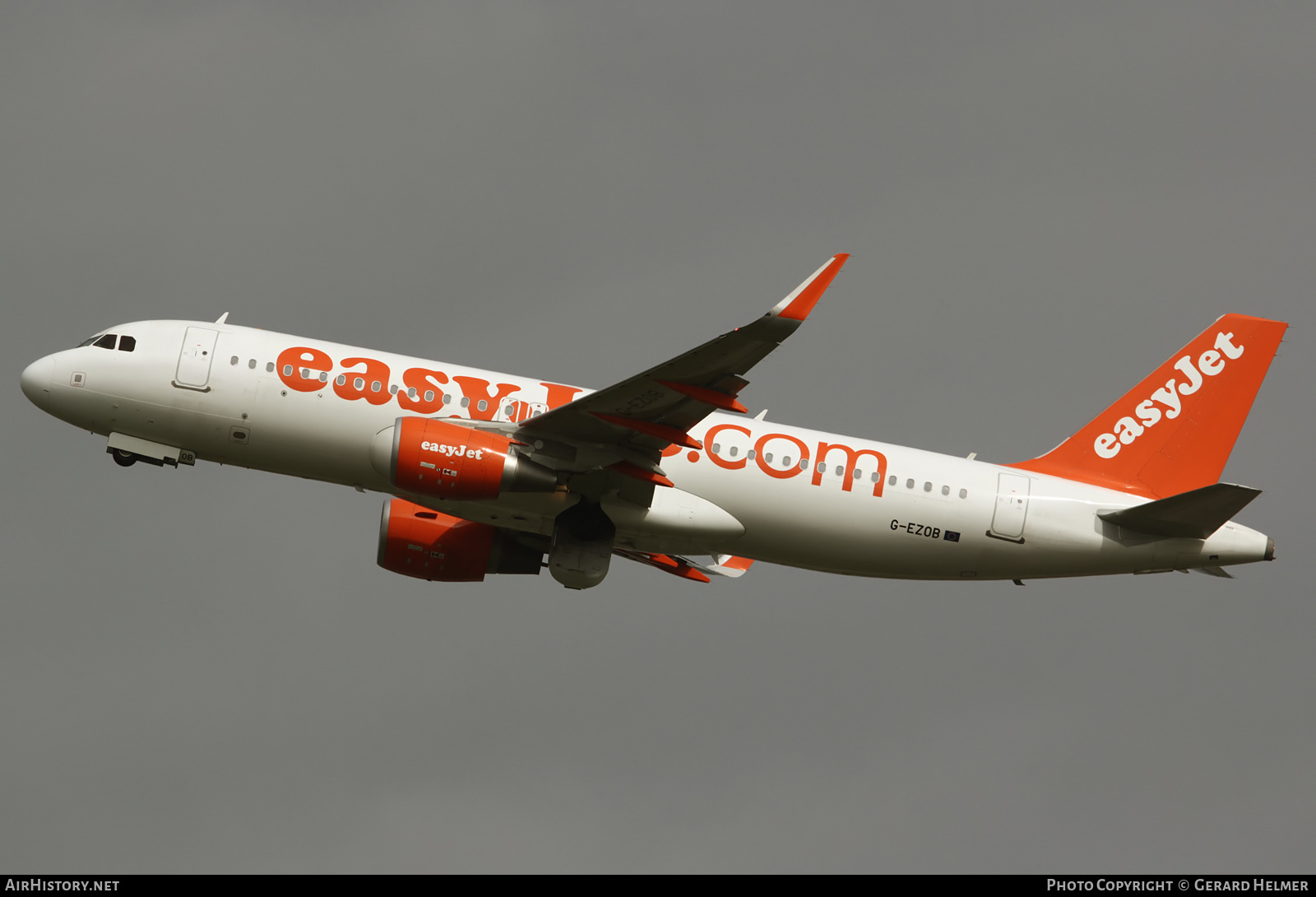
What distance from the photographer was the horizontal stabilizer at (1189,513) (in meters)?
34.5

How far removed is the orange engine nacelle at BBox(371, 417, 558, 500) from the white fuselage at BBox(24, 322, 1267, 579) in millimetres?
1024

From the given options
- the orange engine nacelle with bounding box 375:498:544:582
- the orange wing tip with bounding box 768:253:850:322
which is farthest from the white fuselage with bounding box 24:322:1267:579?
the orange wing tip with bounding box 768:253:850:322

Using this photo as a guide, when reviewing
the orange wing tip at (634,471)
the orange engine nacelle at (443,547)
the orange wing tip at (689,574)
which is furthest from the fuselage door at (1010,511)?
the orange engine nacelle at (443,547)

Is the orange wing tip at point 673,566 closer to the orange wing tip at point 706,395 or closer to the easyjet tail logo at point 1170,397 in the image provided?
the orange wing tip at point 706,395

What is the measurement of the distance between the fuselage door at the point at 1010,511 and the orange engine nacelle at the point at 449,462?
39.1 feet

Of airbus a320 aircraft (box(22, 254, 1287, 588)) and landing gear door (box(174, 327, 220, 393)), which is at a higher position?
landing gear door (box(174, 327, 220, 393))

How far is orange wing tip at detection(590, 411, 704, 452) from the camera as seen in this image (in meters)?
33.2

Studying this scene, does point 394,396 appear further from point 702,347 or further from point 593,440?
point 702,347

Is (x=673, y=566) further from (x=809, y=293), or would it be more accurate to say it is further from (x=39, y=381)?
(x=39, y=381)

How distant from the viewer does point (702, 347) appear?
3023 centimetres

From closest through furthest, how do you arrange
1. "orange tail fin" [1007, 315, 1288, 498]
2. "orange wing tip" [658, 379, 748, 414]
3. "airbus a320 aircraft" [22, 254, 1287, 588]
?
1. "orange wing tip" [658, 379, 748, 414]
2. "airbus a320 aircraft" [22, 254, 1287, 588]
3. "orange tail fin" [1007, 315, 1288, 498]

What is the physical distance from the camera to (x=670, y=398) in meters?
32.4

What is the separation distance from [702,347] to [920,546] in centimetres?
956

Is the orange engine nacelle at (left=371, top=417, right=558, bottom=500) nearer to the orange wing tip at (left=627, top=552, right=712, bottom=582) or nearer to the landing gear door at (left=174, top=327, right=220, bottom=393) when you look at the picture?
the landing gear door at (left=174, top=327, right=220, bottom=393)
